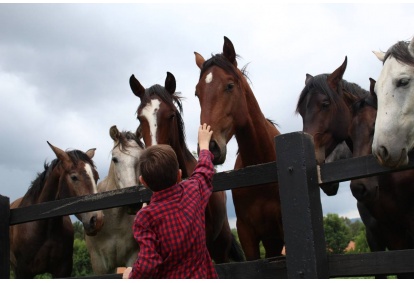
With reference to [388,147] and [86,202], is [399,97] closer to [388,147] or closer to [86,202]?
[388,147]

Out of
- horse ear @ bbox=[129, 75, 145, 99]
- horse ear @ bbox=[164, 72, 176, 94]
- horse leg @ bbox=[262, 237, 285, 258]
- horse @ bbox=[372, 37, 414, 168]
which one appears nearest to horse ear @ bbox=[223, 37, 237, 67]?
horse ear @ bbox=[164, 72, 176, 94]

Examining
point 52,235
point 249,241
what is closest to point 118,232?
point 52,235

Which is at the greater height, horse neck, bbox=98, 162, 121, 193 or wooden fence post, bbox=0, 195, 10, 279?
horse neck, bbox=98, 162, 121, 193

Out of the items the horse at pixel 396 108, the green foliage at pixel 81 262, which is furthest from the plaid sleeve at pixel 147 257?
the green foliage at pixel 81 262

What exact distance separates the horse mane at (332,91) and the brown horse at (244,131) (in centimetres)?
57

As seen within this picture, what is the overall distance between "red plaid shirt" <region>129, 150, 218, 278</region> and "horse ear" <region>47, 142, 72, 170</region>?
4.55m

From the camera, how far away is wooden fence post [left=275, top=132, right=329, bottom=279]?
314cm

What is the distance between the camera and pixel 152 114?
548cm

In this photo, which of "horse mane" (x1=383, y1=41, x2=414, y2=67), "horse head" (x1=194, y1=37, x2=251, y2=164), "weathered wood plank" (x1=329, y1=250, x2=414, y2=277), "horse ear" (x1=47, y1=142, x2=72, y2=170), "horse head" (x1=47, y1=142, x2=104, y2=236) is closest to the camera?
"weathered wood plank" (x1=329, y1=250, x2=414, y2=277)

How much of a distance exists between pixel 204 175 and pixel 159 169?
15.9 inches

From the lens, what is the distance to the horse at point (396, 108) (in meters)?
3.18

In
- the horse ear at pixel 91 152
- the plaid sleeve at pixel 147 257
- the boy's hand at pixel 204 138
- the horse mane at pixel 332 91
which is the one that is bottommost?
the plaid sleeve at pixel 147 257

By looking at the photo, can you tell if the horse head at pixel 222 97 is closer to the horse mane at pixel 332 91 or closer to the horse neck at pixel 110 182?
the horse mane at pixel 332 91

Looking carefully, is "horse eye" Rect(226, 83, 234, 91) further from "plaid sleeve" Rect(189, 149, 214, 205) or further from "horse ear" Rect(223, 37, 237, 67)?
"plaid sleeve" Rect(189, 149, 214, 205)
